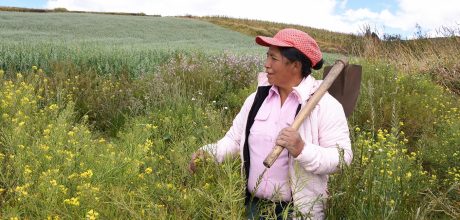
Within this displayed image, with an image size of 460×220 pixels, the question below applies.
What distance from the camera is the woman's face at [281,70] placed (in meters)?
2.95

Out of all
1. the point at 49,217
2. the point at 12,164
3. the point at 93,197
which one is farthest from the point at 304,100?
the point at 12,164

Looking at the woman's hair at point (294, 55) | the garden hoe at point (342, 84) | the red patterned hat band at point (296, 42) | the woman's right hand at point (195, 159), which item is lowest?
the woman's right hand at point (195, 159)

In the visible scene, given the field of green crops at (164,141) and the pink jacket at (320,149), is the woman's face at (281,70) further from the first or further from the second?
the field of green crops at (164,141)

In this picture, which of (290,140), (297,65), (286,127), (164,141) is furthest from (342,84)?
(164,141)

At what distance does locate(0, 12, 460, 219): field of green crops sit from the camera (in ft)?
8.62

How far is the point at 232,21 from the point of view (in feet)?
133

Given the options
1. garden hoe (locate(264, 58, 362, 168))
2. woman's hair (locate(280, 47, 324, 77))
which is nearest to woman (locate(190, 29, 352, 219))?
woman's hair (locate(280, 47, 324, 77))

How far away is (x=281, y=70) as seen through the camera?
2.96 m

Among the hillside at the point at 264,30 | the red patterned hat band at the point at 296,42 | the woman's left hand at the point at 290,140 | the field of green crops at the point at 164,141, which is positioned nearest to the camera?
the woman's left hand at the point at 290,140

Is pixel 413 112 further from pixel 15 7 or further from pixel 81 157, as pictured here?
pixel 15 7

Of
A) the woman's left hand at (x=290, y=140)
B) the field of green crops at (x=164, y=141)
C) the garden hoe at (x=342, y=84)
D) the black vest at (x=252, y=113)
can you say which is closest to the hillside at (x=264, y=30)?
the field of green crops at (x=164, y=141)

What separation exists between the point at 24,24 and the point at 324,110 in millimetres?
24740

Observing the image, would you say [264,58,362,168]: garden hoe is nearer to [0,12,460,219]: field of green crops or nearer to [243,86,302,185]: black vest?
[0,12,460,219]: field of green crops

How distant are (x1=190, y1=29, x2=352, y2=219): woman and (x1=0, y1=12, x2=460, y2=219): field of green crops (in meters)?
0.12
